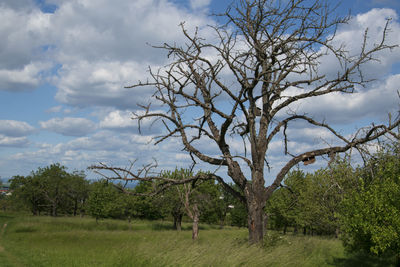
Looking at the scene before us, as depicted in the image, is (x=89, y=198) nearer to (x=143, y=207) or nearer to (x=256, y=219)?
(x=143, y=207)

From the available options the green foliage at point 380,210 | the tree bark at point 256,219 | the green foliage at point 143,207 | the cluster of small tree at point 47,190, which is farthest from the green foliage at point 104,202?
the tree bark at point 256,219

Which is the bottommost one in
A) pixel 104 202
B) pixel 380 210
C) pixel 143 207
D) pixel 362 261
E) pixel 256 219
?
pixel 362 261

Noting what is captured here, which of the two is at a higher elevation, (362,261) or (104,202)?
(104,202)

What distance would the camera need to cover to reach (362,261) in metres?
19.8

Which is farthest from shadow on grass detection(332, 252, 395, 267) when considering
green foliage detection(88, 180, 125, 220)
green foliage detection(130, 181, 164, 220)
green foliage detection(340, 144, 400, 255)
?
green foliage detection(88, 180, 125, 220)

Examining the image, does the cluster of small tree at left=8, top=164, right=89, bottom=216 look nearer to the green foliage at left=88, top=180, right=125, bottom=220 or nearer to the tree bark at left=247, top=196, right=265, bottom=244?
the green foliage at left=88, top=180, right=125, bottom=220

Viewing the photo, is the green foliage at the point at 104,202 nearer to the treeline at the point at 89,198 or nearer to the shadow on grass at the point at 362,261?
the treeline at the point at 89,198

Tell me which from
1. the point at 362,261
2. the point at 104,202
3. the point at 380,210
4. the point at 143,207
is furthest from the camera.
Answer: the point at 143,207

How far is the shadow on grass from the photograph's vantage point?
18031 millimetres

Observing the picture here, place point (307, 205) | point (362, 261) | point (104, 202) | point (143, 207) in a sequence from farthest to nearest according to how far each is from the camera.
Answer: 1. point (143, 207)
2. point (104, 202)
3. point (307, 205)
4. point (362, 261)

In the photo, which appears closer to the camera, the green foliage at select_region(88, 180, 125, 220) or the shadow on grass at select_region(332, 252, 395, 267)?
the shadow on grass at select_region(332, 252, 395, 267)

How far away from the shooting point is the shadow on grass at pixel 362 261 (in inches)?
710

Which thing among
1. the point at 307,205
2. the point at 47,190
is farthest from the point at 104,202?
the point at 307,205

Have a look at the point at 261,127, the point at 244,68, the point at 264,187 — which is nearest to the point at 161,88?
the point at 244,68
